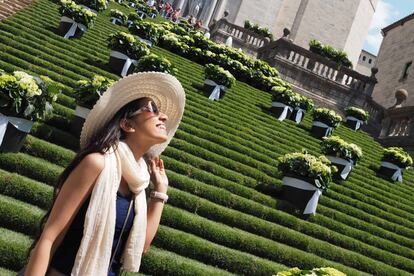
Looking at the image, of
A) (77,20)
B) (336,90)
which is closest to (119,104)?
(77,20)

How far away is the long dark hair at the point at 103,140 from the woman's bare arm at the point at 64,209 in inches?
4.2

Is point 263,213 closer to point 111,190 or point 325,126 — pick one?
point 111,190

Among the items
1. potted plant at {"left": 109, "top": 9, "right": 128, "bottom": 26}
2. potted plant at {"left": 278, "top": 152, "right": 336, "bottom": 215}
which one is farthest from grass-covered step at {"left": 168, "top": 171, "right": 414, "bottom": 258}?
potted plant at {"left": 109, "top": 9, "right": 128, "bottom": 26}

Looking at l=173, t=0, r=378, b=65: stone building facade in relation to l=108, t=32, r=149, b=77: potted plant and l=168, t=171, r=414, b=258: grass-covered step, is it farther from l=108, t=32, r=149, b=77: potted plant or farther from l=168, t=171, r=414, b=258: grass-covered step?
l=168, t=171, r=414, b=258: grass-covered step

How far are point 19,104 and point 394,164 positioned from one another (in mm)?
11897

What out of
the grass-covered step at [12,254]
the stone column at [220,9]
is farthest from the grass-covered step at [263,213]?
the stone column at [220,9]

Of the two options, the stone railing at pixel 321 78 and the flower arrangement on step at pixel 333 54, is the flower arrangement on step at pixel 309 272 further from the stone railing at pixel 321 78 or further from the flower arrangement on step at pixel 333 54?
the flower arrangement on step at pixel 333 54

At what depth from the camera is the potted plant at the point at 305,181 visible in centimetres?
941

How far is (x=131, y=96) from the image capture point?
9.59 feet

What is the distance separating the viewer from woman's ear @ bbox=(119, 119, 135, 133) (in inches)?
113

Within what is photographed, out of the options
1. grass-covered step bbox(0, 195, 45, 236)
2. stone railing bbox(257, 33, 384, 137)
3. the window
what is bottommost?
grass-covered step bbox(0, 195, 45, 236)

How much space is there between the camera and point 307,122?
18078 millimetres

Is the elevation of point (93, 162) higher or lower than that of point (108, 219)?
higher

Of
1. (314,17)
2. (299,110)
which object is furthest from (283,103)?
(314,17)
